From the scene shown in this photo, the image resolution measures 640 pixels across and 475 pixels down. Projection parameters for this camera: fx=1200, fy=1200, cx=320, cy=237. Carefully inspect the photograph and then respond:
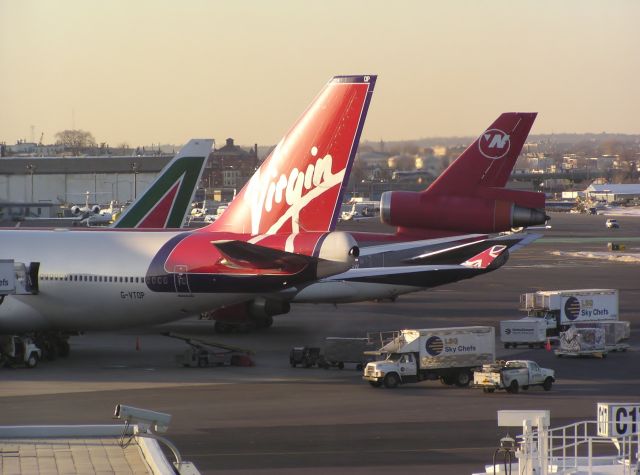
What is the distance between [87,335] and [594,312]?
2580 cm

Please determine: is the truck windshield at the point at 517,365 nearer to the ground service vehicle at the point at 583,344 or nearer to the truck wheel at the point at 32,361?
the ground service vehicle at the point at 583,344

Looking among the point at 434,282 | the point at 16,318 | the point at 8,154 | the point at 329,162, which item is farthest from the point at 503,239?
the point at 8,154

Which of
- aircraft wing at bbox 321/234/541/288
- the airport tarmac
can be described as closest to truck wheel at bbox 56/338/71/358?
the airport tarmac

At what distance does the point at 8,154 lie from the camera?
126125 millimetres

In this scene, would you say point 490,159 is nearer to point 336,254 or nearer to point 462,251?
point 462,251

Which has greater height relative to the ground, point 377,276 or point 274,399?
point 377,276

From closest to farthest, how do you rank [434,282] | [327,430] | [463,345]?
[327,430], [463,345], [434,282]

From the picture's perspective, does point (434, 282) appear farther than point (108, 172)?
No

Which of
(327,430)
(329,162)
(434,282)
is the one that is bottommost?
(327,430)

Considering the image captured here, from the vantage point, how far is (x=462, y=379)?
152 feet

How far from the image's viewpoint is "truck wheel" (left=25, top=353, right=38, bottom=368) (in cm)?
4950

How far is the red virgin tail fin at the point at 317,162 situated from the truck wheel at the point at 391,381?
616cm

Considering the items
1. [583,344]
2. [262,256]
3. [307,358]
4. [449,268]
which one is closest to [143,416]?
[262,256]

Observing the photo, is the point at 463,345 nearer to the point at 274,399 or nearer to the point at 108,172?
the point at 274,399
